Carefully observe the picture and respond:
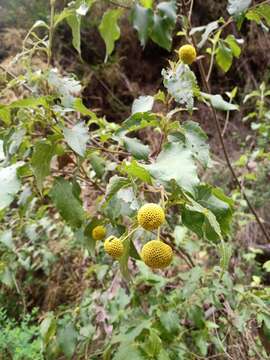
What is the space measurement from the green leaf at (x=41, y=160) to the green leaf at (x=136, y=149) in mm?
135

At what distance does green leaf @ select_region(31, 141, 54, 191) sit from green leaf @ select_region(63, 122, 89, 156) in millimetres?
41

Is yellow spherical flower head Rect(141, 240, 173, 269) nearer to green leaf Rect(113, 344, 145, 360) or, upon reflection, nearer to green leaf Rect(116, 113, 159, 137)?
green leaf Rect(116, 113, 159, 137)

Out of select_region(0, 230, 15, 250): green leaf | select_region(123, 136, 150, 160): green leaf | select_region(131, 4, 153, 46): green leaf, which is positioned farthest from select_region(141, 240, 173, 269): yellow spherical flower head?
select_region(0, 230, 15, 250): green leaf

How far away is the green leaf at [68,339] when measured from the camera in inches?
34.8

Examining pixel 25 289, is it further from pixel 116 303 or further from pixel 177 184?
pixel 177 184

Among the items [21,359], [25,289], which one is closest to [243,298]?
[21,359]

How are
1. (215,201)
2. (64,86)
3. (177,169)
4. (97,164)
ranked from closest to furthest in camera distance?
(177,169) → (215,201) → (64,86) → (97,164)

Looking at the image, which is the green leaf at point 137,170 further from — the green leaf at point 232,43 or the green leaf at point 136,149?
the green leaf at point 232,43

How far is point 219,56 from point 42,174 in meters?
0.53

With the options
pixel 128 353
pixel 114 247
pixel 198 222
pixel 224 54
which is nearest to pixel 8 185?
pixel 114 247

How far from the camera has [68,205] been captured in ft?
2.39

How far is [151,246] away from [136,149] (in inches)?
6.7

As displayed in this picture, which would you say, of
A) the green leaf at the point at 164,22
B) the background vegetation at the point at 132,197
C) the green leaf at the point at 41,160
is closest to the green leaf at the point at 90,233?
the background vegetation at the point at 132,197

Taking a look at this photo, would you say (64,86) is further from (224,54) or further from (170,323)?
(170,323)
